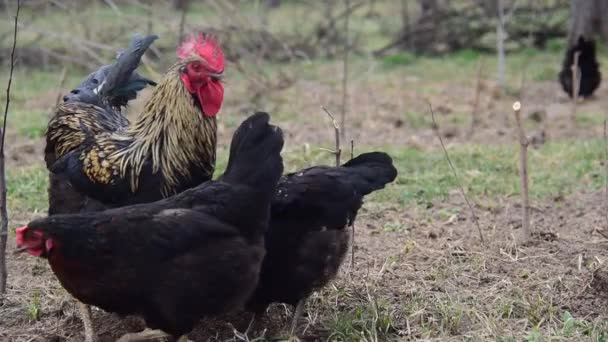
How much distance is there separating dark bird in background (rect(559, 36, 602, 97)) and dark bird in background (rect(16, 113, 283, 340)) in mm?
8430

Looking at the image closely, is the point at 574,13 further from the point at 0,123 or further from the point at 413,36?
the point at 0,123

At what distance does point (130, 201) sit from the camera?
4.87 meters

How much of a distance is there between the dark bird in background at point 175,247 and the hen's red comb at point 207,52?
788 millimetres

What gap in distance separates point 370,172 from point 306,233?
51cm

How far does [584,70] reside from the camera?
1170 cm

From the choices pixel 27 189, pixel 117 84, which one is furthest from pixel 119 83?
pixel 27 189

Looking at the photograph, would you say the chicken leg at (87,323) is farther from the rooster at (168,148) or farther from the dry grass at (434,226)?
the rooster at (168,148)

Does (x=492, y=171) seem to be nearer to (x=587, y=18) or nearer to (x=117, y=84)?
(x=117, y=84)

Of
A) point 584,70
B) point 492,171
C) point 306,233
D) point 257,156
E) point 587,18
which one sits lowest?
point 492,171

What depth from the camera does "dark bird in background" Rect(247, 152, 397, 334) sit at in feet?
14.7

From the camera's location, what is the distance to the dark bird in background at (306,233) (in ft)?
14.7

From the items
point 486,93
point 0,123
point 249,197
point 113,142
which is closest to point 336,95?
point 486,93

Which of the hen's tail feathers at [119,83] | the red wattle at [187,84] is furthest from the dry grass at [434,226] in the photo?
the red wattle at [187,84]

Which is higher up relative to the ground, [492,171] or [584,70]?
[584,70]
